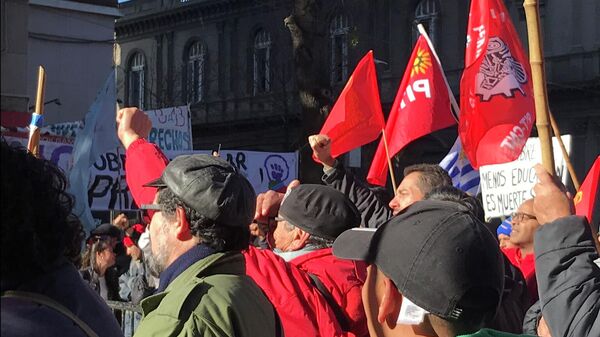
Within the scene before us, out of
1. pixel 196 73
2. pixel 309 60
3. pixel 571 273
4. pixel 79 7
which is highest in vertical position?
pixel 196 73

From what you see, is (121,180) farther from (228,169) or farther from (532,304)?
(228,169)

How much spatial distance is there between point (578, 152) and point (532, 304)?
78.6 ft

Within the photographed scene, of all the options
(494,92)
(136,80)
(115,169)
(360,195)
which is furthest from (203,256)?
(136,80)

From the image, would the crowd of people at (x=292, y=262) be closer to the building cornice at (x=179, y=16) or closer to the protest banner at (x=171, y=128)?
the protest banner at (x=171, y=128)

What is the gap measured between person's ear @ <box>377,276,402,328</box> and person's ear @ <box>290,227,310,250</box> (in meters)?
1.94

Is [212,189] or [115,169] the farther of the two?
[115,169]

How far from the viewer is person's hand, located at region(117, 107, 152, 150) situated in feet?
14.0

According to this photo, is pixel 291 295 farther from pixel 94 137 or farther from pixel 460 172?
pixel 460 172

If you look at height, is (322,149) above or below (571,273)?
above

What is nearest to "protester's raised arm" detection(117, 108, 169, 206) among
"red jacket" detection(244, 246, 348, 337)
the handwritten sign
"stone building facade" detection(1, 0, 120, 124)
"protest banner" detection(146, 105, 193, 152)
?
"red jacket" detection(244, 246, 348, 337)

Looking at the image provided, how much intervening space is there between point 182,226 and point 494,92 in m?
3.45

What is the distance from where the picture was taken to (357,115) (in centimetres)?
844

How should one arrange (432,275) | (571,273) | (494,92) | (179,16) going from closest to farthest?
(432,275), (571,273), (494,92), (179,16)

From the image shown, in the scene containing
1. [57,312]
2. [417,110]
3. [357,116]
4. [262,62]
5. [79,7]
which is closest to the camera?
[57,312]
